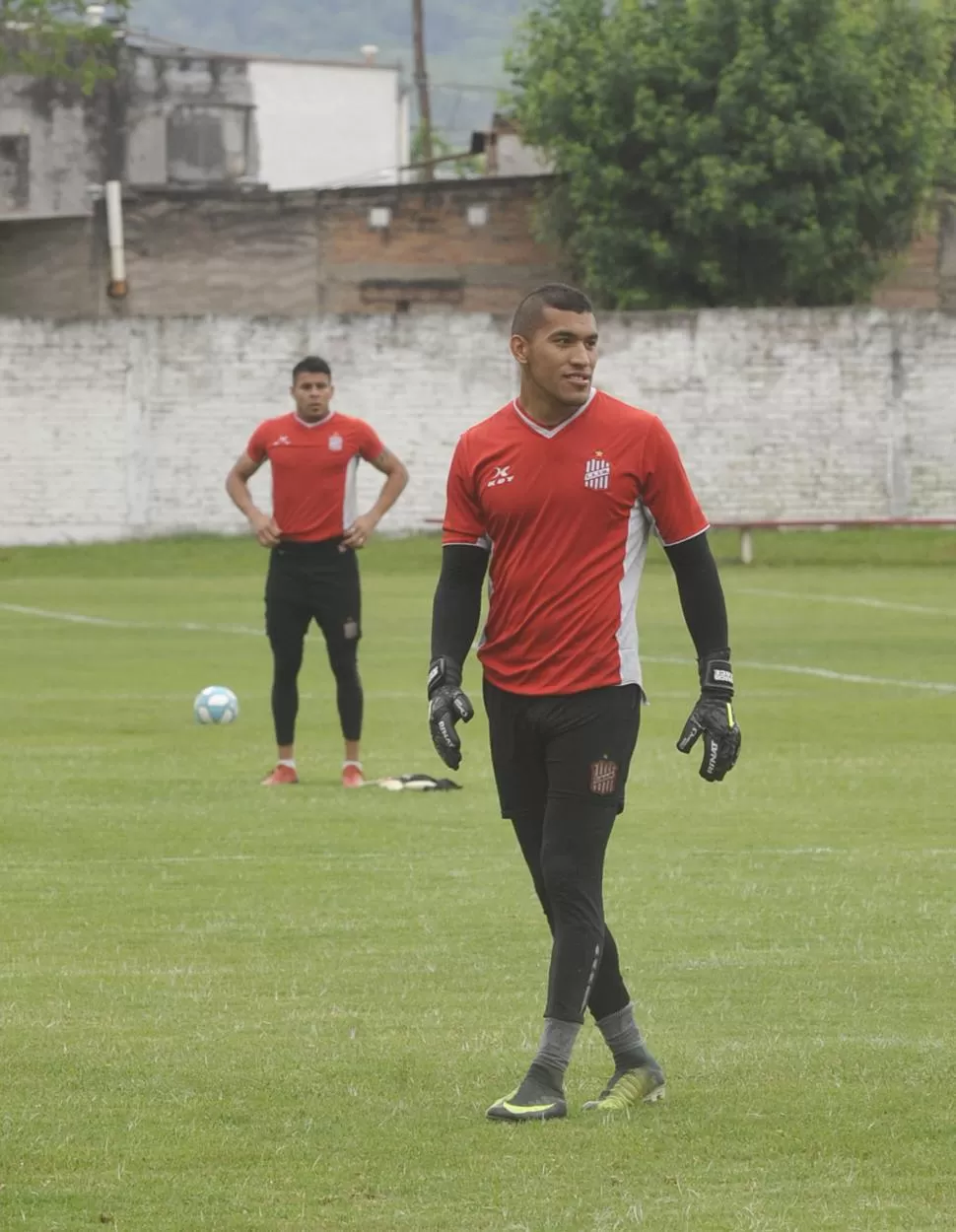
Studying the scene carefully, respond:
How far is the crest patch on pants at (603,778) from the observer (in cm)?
637

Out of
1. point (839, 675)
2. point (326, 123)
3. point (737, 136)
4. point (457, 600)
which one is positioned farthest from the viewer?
point (326, 123)

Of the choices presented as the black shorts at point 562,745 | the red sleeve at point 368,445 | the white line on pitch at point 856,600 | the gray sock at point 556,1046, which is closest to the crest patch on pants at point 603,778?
the black shorts at point 562,745

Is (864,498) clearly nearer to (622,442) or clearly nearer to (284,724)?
(284,724)

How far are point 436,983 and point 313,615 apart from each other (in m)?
5.94

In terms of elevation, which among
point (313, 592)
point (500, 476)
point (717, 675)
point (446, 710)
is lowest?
point (313, 592)

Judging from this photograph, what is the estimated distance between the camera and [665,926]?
30.1ft

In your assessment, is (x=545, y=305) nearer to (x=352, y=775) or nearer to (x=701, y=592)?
(x=701, y=592)

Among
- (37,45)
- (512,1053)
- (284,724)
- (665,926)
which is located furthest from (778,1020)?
(37,45)

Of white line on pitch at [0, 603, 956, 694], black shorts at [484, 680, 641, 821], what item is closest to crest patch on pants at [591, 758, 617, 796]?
black shorts at [484, 680, 641, 821]

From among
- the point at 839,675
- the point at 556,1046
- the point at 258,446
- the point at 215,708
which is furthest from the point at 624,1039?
the point at 839,675

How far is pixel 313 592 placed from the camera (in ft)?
45.2

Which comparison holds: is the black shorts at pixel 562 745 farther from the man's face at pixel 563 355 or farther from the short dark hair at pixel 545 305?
the short dark hair at pixel 545 305

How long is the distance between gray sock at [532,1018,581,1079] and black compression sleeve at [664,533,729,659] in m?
1.04

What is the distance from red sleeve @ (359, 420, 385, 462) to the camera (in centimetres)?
1396
